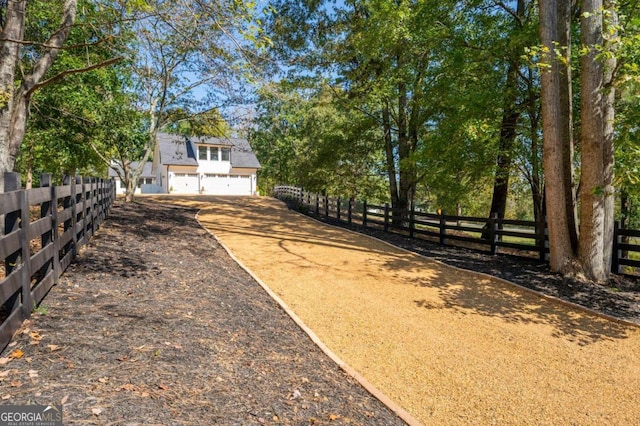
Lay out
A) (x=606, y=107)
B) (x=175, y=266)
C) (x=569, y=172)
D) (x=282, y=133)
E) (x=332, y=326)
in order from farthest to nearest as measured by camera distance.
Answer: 1. (x=282, y=133)
2. (x=569, y=172)
3. (x=606, y=107)
4. (x=175, y=266)
5. (x=332, y=326)

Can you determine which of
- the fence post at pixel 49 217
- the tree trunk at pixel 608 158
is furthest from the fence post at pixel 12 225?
the tree trunk at pixel 608 158

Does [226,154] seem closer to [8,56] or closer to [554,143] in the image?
[8,56]

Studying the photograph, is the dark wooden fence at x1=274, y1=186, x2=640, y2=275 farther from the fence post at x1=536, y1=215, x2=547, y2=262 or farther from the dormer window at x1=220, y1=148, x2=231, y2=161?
the dormer window at x1=220, y1=148, x2=231, y2=161

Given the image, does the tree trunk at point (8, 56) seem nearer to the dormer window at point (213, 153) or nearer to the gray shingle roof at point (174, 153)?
the gray shingle roof at point (174, 153)

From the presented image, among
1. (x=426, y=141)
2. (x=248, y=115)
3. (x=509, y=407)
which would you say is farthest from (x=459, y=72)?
(x=509, y=407)

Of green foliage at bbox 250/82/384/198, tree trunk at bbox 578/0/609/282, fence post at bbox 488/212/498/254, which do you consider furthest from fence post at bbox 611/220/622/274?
green foliage at bbox 250/82/384/198

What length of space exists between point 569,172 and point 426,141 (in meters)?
4.71

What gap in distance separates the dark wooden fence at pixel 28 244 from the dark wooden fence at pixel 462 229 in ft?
31.2

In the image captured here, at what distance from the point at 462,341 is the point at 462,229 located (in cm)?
681

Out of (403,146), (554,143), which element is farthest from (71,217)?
(403,146)

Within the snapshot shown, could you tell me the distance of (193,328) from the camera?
4230mm

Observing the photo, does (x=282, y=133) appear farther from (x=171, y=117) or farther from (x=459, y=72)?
(x=459, y=72)

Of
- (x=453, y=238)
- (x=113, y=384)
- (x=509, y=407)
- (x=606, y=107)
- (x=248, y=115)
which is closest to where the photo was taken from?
(x=113, y=384)

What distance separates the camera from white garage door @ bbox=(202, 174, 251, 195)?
35906mm
